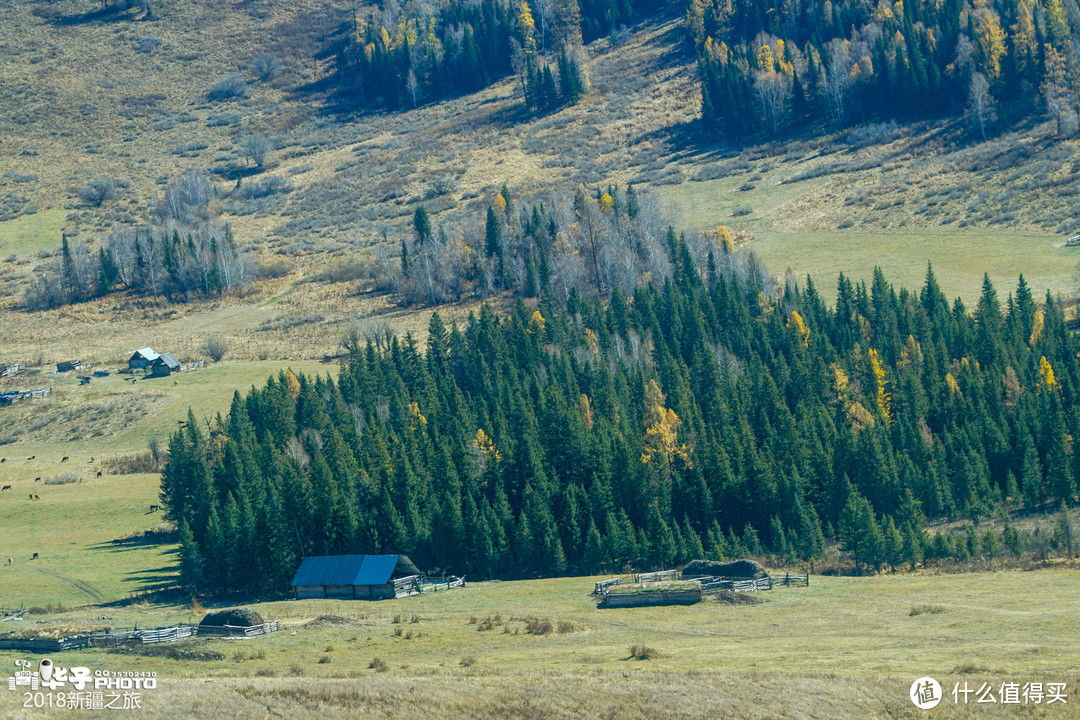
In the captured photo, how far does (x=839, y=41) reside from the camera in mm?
199250

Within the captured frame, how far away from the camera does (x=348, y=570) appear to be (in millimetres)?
75750

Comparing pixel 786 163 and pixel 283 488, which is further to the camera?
pixel 786 163

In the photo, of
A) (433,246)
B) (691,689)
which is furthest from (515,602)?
(433,246)

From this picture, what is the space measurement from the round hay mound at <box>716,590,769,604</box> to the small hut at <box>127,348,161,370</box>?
91.4 m

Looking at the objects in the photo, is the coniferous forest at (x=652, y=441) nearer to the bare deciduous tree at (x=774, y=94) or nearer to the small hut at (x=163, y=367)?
the small hut at (x=163, y=367)

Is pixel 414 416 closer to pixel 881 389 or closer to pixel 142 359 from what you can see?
pixel 881 389

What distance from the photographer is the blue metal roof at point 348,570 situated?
244 feet

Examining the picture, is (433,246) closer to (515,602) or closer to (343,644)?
(515,602)

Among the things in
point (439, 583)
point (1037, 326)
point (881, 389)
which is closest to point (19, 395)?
point (439, 583)

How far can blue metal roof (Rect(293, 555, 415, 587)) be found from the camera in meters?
74.5

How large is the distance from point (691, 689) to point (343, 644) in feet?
59.8

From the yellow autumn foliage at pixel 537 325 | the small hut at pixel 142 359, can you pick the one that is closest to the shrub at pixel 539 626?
the yellow autumn foliage at pixel 537 325

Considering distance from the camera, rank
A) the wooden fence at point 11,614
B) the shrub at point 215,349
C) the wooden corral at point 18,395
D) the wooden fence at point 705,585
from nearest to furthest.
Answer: the wooden fence at point 705,585, the wooden fence at point 11,614, the wooden corral at point 18,395, the shrub at point 215,349

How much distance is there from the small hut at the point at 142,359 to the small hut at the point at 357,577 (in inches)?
2668
